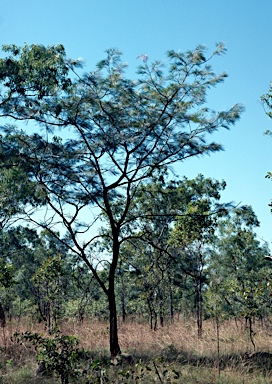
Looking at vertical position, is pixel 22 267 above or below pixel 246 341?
above

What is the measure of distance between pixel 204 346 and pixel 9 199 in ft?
19.6

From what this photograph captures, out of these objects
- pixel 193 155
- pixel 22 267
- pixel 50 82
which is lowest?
pixel 22 267

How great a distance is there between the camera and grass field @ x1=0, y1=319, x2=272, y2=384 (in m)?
6.89

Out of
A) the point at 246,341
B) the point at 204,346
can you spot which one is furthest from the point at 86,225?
the point at 246,341

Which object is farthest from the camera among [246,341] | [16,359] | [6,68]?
[246,341]

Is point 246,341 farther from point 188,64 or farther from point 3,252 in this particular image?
point 3,252

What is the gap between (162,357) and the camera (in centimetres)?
869

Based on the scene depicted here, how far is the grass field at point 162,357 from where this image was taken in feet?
22.6

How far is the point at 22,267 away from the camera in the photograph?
2752cm

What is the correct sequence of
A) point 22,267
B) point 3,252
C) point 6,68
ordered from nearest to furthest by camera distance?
point 6,68
point 3,252
point 22,267

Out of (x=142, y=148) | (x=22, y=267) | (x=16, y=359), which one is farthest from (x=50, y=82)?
(x=22, y=267)

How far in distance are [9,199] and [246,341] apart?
6.99 m

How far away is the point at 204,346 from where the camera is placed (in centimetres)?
1048

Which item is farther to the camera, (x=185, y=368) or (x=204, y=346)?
(x=204, y=346)
